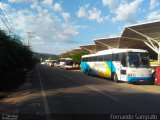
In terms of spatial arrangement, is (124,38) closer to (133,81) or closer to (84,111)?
(133,81)

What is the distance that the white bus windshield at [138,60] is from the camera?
3030cm

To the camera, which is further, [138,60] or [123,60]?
[123,60]

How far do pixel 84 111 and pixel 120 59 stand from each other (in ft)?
62.8

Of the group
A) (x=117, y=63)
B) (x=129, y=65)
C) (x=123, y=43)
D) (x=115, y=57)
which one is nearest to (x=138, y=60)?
(x=129, y=65)

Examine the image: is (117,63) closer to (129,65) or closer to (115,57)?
(115,57)

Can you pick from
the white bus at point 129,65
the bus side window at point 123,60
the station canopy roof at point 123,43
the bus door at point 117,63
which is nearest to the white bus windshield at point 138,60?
the white bus at point 129,65

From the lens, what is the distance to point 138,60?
30562 millimetres

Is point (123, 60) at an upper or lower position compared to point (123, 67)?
upper

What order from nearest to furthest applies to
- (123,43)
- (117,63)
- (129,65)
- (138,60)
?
(129,65)
(138,60)
(117,63)
(123,43)

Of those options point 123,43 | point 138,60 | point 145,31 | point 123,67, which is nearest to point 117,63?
point 123,67

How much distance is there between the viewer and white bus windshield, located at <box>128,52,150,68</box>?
30.3m

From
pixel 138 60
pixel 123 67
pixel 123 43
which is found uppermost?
pixel 123 43

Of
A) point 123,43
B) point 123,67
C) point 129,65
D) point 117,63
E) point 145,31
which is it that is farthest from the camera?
point 123,43

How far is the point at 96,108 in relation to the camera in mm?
14016
